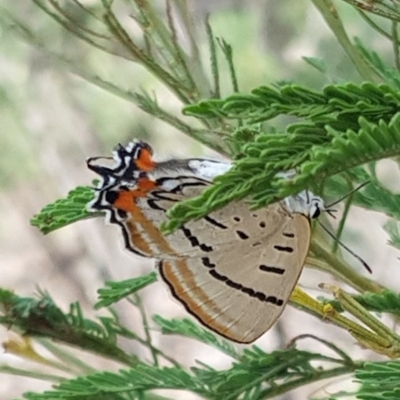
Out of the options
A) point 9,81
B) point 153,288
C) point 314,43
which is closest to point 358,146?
point 314,43

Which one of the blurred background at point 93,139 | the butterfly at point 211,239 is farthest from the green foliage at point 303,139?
the blurred background at point 93,139

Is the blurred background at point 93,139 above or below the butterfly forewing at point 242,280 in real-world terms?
above

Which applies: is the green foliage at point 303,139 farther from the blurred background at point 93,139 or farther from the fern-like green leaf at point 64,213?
the blurred background at point 93,139

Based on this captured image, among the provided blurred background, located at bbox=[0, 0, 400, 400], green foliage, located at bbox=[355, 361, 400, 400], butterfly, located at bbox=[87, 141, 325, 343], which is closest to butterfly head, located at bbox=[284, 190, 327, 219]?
butterfly, located at bbox=[87, 141, 325, 343]

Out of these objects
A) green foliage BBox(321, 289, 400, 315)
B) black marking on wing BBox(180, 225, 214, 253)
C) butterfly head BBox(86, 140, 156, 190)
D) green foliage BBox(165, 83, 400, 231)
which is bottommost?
green foliage BBox(321, 289, 400, 315)

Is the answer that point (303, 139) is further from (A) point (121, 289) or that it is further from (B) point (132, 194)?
(A) point (121, 289)

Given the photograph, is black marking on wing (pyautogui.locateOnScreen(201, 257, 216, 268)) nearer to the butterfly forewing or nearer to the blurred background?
the butterfly forewing

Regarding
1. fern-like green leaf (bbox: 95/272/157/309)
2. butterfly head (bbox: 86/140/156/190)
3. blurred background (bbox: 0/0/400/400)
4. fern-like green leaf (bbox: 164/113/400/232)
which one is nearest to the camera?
fern-like green leaf (bbox: 164/113/400/232)
